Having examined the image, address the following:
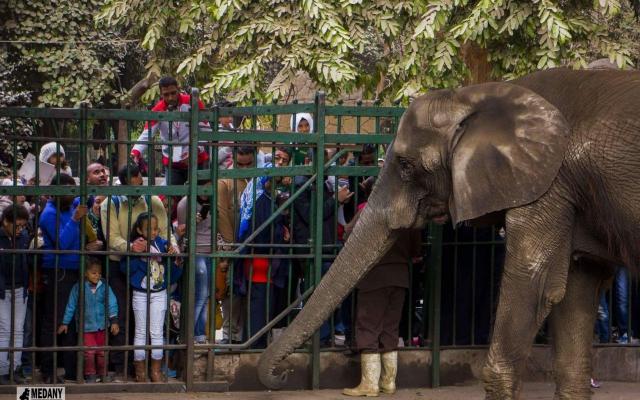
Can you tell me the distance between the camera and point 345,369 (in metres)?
11.0

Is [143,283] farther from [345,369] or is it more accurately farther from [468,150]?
[468,150]

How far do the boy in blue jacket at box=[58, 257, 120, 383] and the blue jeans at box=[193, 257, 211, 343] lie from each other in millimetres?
674

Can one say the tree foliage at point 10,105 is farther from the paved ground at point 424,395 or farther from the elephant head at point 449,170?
the elephant head at point 449,170

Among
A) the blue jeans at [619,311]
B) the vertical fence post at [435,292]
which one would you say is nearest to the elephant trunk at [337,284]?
the vertical fence post at [435,292]

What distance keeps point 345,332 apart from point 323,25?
390cm

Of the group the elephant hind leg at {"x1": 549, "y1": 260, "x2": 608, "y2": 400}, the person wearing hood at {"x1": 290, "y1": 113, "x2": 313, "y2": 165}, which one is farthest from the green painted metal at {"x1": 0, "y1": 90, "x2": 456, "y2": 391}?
the elephant hind leg at {"x1": 549, "y1": 260, "x2": 608, "y2": 400}

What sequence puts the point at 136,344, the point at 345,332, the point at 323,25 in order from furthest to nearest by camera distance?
1. the point at 323,25
2. the point at 345,332
3. the point at 136,344

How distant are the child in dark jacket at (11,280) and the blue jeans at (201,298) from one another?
1.36 metres

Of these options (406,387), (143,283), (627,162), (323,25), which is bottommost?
(406,387)

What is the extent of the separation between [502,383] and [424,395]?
179 cm

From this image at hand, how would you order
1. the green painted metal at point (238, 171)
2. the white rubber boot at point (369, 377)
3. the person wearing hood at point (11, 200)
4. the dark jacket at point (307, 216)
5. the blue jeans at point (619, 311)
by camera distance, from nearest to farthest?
the green painted metal at point (238, 171)
the person wearing hood at point (11, 200)
the white rubber boot at point (369, 377)
the dark jacket at point (307, 216)
the blue jeans at point (619, 311)

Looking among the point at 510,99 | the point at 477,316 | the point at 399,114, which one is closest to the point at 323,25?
the point at 399,114

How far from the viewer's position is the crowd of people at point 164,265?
10.3 metres

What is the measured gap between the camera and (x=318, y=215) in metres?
10.8
